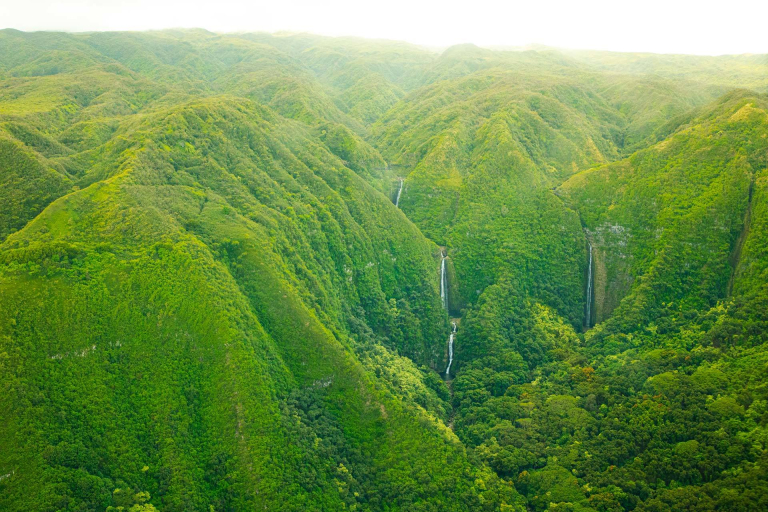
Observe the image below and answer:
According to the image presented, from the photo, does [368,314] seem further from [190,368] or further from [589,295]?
[589,295]

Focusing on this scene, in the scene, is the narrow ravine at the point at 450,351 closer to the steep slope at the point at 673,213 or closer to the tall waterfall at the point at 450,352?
the tall waterfall at the point at 450,352

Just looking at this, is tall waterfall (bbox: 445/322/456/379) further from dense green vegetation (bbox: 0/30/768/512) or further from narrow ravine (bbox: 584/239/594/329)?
narrow ravine (bbox: 584/239/594/329)

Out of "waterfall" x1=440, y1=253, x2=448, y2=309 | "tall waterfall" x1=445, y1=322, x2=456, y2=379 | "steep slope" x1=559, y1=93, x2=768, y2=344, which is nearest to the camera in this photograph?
"steep slope" x1=559, y1=93, x2=768, y2=344

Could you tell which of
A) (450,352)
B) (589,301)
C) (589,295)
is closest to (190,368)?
(450,352)

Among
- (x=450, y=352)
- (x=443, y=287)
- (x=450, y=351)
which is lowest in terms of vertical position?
(x=450, y=352)

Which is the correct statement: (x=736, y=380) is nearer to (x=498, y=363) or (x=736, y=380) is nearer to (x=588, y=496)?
(x=588, y=496)

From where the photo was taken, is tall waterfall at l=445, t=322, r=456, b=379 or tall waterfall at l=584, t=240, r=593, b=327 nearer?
tall waterfall at l=445, t=322, r=456, b=379

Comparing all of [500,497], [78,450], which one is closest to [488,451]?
[500,497]

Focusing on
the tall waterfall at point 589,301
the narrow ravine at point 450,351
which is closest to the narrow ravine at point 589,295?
the tall waterfall at point 589,301

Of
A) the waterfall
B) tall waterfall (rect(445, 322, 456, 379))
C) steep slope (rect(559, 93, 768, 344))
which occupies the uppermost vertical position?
steep slope (rect(559, 93, 768, 344))

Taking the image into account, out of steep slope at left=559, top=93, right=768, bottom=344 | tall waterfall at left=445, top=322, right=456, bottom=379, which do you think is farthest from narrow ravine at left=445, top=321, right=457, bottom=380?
steep slope at left=559, top=93, right=768, bottom=344
